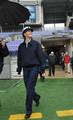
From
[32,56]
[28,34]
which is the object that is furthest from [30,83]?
[28,34]

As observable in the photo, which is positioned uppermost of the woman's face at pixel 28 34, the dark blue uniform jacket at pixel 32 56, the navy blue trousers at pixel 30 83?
the woman's face at pixel 28 34

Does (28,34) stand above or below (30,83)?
above

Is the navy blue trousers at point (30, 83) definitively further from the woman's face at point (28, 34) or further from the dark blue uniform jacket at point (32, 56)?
the woman's face at point (28, 34)

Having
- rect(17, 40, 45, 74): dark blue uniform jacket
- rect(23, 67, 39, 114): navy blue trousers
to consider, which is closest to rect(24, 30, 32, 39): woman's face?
rect(17, 40, 45, 74): dark blue uniform jacket

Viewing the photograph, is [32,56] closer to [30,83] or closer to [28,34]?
[28,34]

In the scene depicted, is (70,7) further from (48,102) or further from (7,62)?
(48,102)

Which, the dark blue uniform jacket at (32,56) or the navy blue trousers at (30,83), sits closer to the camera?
the navy blue trousers at (30,83)

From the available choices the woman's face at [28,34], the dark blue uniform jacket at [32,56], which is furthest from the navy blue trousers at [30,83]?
the woman's face at [28,34]

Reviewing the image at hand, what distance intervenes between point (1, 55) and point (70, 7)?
41856mm

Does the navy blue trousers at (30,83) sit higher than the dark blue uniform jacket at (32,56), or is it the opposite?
A: the dark blue uniform jacket at (32,56)

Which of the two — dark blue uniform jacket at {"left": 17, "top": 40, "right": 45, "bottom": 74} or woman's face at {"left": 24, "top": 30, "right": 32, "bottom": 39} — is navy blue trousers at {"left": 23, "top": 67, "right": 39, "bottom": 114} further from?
woman's face at {"left": 24, "top": 30, "right": 32, "bottom": 39}

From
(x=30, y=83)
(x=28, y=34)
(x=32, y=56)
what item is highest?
(x=28, y=34)

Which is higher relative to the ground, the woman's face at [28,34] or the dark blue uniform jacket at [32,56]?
the woman's face at [28,34]

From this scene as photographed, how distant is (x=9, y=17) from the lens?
1084 centimetres
